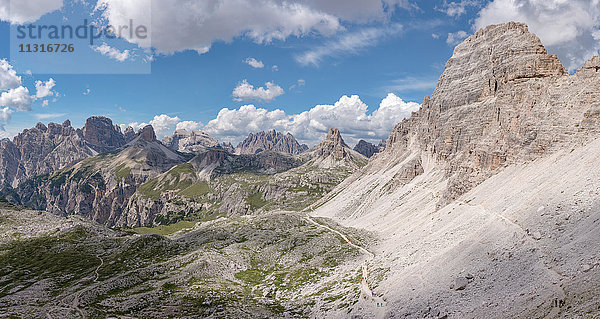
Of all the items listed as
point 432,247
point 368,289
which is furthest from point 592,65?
point 368,289

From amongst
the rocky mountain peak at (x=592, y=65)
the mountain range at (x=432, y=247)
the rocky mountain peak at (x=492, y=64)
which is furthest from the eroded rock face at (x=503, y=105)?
the mountain range at (x=432, y=247)

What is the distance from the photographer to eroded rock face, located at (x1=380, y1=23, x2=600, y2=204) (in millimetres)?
72875

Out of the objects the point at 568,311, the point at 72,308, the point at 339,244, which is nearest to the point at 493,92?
the point at 339,244

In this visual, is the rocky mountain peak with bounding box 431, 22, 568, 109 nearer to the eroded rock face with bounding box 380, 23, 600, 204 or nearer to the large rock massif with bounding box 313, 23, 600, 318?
Answer: the eroded rock face with bounding box 380, 23, 600, 204

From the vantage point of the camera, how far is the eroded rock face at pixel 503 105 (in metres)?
72.9

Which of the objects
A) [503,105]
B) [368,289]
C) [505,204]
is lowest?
[368,289]

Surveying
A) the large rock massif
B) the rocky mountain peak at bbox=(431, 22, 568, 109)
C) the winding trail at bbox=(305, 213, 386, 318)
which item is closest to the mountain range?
the large rock massif

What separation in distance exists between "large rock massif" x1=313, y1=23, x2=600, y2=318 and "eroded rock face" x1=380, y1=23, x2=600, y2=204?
37cm

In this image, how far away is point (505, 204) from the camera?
5725 cm

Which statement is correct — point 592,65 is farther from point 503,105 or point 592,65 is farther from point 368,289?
point 368,289

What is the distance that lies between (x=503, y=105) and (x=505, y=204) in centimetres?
5589

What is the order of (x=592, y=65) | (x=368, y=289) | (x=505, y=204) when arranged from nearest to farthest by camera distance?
(x=368, y=289) → (x=505, y=204) → (x=592, y=65)

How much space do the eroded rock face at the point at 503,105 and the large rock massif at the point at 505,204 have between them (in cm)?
37

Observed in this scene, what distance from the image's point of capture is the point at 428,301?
38344 millimetres
